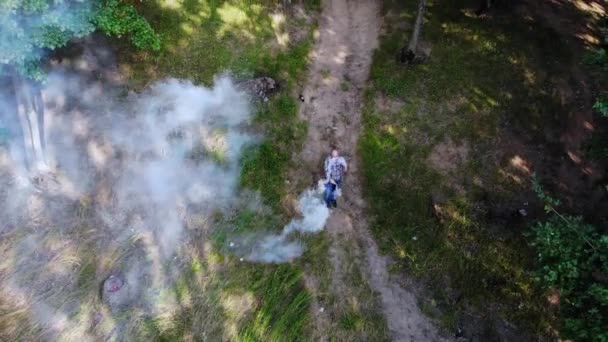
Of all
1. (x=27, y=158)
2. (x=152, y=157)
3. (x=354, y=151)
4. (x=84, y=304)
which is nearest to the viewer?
(x=84, y=304)

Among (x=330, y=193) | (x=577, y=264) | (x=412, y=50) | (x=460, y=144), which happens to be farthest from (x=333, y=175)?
(x=577, y=264)

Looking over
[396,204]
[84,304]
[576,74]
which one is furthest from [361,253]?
[576,74]

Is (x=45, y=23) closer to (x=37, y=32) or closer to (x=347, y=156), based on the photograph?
(x=37, y=32)

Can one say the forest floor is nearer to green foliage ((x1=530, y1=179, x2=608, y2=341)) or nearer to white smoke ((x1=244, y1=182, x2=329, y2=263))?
white smoke ((x1=244, y1=182, x2=329, y2=263))

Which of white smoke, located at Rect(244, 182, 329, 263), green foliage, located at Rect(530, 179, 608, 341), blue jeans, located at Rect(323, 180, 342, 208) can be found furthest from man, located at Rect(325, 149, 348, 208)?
green foliage, located at Rect(530, 179, 608, 341)

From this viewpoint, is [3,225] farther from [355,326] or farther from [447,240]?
[447,240]

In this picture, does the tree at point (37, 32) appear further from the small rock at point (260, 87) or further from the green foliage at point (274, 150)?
the green foliage at point (274, 150)
